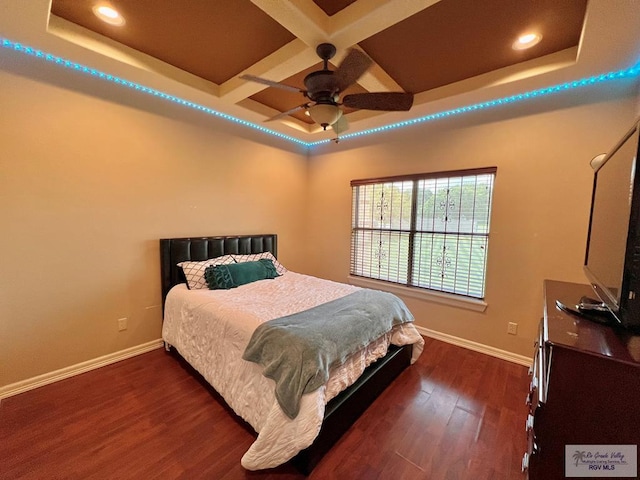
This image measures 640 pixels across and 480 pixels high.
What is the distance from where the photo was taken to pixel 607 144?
2.23 m

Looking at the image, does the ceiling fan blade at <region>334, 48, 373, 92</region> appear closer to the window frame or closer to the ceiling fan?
the ceiling fan

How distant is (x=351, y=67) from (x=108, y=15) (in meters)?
1.75

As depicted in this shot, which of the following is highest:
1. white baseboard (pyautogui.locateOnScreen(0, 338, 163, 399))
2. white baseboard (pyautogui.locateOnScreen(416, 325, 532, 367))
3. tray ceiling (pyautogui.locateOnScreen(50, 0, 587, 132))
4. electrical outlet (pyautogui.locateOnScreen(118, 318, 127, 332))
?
tray ceiling (pyautogui.locateOnScreen(50, 0, 587, 132))

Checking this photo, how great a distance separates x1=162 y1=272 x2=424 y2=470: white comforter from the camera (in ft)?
4.76

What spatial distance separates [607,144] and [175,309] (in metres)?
4.15

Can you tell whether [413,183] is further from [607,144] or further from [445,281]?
[607,144]

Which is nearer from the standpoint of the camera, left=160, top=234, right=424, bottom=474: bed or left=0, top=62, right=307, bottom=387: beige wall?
left=160, top=234, right=424, bottom=474: bed

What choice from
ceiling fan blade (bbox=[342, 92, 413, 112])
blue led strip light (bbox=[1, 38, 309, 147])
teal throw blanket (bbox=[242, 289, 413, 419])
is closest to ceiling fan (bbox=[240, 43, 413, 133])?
ceiling fan blade (bbox=[342, 92, 413, 112])

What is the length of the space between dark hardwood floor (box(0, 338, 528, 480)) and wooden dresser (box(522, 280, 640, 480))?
740 mm

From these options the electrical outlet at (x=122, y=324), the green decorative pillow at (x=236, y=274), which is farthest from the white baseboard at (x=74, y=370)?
the green decorative pillow at (x=236, y=274)

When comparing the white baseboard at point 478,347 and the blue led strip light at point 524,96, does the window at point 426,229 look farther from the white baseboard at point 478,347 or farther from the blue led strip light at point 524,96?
the blue led strip light at point 524,96

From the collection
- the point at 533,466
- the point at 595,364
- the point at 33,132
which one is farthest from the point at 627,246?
the point at 33,132

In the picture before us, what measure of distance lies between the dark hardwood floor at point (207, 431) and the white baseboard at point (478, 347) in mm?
268

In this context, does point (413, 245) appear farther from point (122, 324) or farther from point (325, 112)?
point (122, 324)
